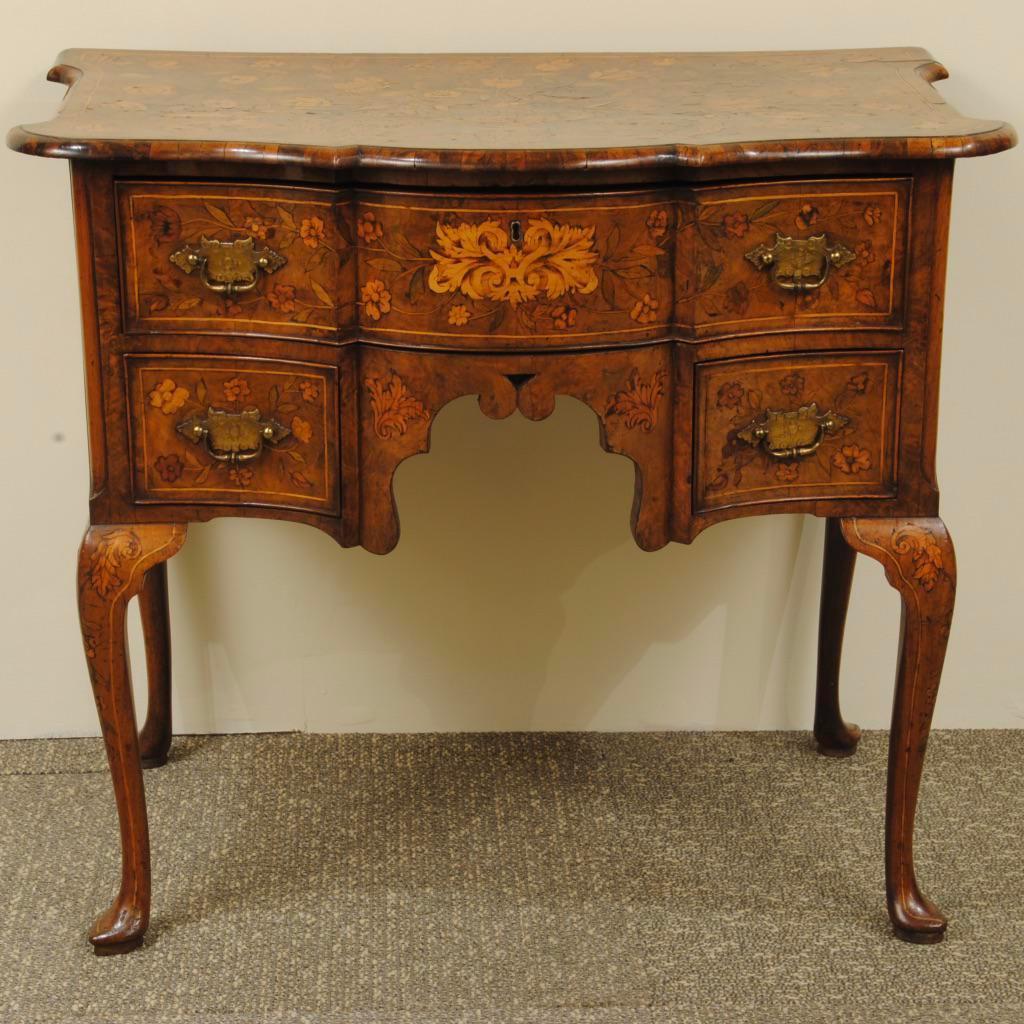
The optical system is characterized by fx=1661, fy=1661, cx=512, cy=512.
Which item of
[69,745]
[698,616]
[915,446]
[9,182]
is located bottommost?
[69,745]

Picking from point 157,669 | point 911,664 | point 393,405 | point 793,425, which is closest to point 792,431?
point 793,425

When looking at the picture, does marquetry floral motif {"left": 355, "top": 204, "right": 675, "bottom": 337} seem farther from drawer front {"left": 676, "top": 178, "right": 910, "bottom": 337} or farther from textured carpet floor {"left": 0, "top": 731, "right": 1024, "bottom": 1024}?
textured carpet floor {"left": 0, "top": 731, "right": 1024, "bottom": 1024}

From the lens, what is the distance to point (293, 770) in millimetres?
2346

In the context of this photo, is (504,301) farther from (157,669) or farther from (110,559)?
(157,669)

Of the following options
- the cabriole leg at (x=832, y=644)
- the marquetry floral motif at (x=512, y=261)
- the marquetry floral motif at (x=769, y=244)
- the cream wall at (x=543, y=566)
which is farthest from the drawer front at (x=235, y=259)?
the cabriole leg at (x=832, y=644)

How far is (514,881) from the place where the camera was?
2.08 meters

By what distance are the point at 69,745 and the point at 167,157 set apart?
1.10 meters

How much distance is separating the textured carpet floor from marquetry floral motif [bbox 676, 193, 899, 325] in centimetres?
75

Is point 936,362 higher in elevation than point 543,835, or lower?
higher

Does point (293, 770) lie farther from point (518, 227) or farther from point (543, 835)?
point (518, 227)

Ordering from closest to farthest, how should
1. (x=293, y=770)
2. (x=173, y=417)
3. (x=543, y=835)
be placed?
(x=173, y=417), (x=543, y=835), (x=293, y=770)

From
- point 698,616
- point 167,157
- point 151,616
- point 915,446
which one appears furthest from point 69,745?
point 915,446

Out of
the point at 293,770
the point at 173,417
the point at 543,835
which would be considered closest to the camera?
the point at 173,417

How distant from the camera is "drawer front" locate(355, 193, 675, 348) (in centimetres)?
166
